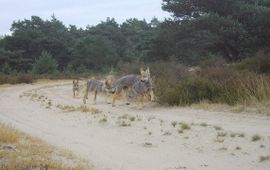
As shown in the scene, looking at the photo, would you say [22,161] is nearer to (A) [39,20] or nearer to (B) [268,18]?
(B) [268,18]

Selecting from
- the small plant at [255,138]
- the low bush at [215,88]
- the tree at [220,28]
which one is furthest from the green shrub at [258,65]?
the small plant at [255,138]

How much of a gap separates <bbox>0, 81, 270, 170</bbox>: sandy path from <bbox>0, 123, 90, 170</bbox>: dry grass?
48 centimetres

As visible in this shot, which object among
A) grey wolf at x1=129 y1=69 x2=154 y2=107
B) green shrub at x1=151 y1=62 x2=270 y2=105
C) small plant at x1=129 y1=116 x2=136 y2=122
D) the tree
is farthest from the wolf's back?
the tree

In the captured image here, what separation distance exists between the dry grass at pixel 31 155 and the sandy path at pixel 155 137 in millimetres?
480

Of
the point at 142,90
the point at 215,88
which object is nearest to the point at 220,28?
the point at 142,90

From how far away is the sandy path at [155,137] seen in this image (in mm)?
10078

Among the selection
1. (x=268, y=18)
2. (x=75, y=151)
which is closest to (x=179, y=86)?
(x=75, y=151)

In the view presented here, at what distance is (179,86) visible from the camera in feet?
65.5

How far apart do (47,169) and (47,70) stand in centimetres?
5912

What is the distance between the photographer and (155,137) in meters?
13.1

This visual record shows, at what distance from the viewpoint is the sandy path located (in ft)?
33.1

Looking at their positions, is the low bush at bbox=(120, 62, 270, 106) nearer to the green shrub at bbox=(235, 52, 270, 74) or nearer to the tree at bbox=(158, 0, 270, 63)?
the green shrub at bbox=(235, 52, 270, 74)

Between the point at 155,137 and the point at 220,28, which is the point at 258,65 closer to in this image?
the point at 155,137

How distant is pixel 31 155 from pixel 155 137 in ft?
12.5
